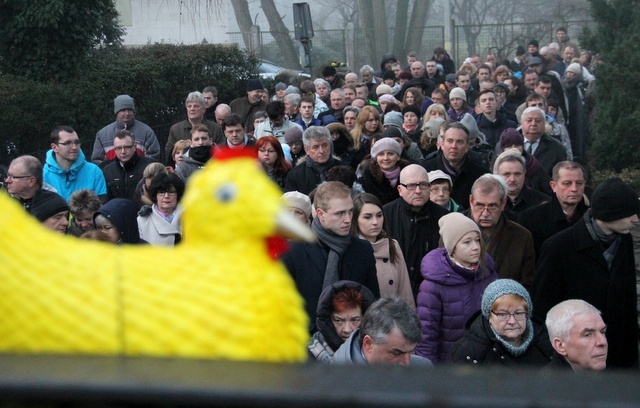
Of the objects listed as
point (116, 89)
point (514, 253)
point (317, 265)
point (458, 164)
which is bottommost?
point (514, 253)

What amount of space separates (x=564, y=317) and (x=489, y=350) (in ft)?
1.40

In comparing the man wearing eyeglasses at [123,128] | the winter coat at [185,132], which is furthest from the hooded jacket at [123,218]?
the winter coat at [185,132]

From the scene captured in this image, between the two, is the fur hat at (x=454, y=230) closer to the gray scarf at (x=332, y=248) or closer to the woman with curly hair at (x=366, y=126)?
the gray scarf at (x=332, y=248)

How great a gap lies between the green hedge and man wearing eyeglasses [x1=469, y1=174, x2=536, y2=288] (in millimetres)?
6757

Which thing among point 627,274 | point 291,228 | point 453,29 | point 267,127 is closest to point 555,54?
point 453,29

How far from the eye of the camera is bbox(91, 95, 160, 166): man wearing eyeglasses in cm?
1016

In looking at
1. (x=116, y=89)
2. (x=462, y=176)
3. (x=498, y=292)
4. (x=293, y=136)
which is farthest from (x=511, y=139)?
(x=116, y=89)

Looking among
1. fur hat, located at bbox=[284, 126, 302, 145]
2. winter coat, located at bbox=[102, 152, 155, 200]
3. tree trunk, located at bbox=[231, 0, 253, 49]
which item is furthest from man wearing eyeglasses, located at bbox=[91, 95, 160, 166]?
tree trunk, located at bbox=[231, 0, 253, 49]

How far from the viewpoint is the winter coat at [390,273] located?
18.9 feet

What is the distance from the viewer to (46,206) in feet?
16.8

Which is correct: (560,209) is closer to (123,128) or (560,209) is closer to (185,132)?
(123,128)

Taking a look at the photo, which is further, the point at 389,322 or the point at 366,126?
the point at 366,126

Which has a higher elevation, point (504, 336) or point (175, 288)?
point (175, 288)

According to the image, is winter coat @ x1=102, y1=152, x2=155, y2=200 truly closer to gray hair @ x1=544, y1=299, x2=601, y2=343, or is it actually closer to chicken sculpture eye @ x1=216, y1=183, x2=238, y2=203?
gray hair @ x1=544, y1=299, x2=601, y2=343
